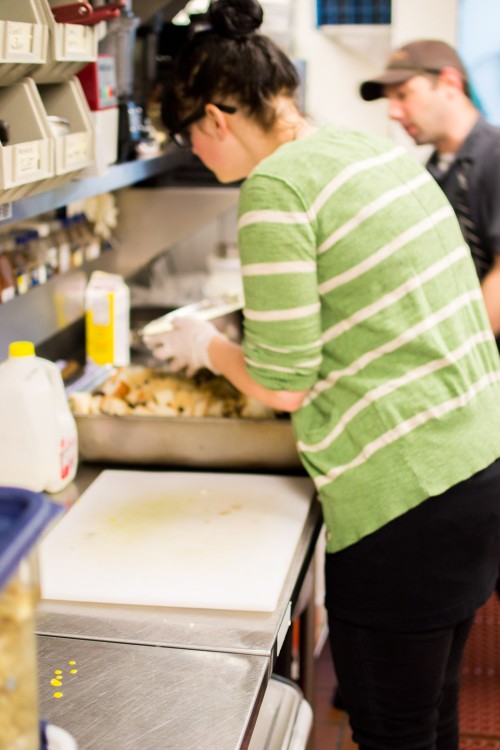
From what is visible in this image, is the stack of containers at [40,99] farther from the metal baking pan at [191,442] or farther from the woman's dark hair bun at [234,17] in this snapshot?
the metal baking pan at [191,442]

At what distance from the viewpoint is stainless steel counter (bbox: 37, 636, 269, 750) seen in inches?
A: 44.8

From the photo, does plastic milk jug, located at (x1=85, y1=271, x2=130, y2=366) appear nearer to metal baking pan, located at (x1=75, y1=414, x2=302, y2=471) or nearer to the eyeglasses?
metal baking pan, located at (x1=75, y1=414, x2=302, y2=471)

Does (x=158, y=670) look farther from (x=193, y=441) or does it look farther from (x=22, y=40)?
(x=22, y=40)

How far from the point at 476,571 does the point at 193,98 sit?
104 centimetres

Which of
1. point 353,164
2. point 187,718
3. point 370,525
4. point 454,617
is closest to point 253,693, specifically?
point 187,718

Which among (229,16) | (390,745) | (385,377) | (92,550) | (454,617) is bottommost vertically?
(390,745)

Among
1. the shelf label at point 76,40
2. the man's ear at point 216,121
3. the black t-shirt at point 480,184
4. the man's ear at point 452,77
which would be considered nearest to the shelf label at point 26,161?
the shelf label at point 76,40

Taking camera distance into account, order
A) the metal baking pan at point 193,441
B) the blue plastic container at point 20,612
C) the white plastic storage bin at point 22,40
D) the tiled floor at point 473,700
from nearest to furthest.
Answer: the blue plastic container at point 20,612, the white plastic storage bin at point 22,40, the metal baking pan at point 193,441, the tiled floor at point 473,700

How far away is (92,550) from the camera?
1.64m

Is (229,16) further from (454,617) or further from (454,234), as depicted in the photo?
(454,617)

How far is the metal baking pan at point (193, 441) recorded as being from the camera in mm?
1941

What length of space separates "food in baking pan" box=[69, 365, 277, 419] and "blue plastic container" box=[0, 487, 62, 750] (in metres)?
1.13

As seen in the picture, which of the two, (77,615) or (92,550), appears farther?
(92,550)

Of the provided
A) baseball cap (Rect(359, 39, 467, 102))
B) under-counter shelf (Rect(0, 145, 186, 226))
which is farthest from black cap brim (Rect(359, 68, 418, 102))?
under-counter shelf (Rect(0, 145, 186, 226))
